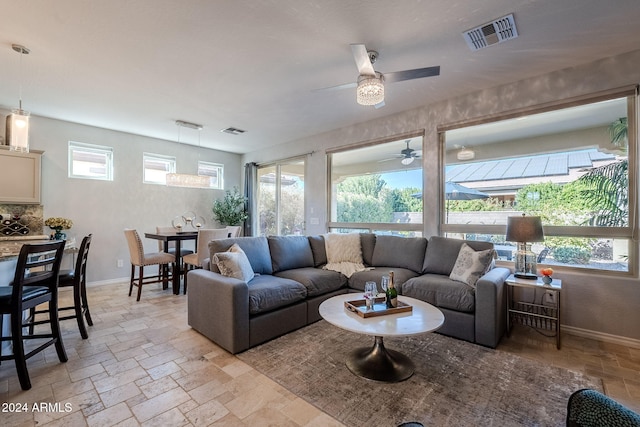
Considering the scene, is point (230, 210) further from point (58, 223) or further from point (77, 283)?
point (77, 283)

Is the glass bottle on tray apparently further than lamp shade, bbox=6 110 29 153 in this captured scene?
No

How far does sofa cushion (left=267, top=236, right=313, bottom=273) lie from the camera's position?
3494 millimetres

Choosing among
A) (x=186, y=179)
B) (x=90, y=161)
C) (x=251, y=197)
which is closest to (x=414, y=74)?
(x=186, y=179)

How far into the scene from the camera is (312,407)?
69.8 inches

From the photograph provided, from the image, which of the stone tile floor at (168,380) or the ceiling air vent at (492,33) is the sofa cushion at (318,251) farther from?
the ceiling air vent at (492,33)

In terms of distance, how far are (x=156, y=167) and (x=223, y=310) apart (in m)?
4.19

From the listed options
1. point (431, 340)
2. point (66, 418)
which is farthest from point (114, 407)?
point (431, 340)

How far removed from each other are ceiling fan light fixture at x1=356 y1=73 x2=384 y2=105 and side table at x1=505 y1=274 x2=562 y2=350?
216cm

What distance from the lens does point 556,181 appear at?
120 inches

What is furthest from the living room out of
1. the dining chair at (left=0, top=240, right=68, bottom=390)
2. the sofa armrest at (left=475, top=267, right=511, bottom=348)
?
the dining chair at (left=0, top=240, right=68, bottom=390)

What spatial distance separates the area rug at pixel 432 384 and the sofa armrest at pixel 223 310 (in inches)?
7.9

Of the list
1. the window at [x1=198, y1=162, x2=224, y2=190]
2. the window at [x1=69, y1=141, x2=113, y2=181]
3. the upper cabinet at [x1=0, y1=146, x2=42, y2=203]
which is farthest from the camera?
the window at [x1=198, y1=162, x2=224, y2=190]

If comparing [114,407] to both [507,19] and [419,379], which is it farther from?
[507,19]

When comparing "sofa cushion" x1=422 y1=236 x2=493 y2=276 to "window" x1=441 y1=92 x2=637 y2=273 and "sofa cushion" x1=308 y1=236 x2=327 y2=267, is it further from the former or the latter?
"sofa cushion" x1=308 y1=236 x2=327 y2=267
